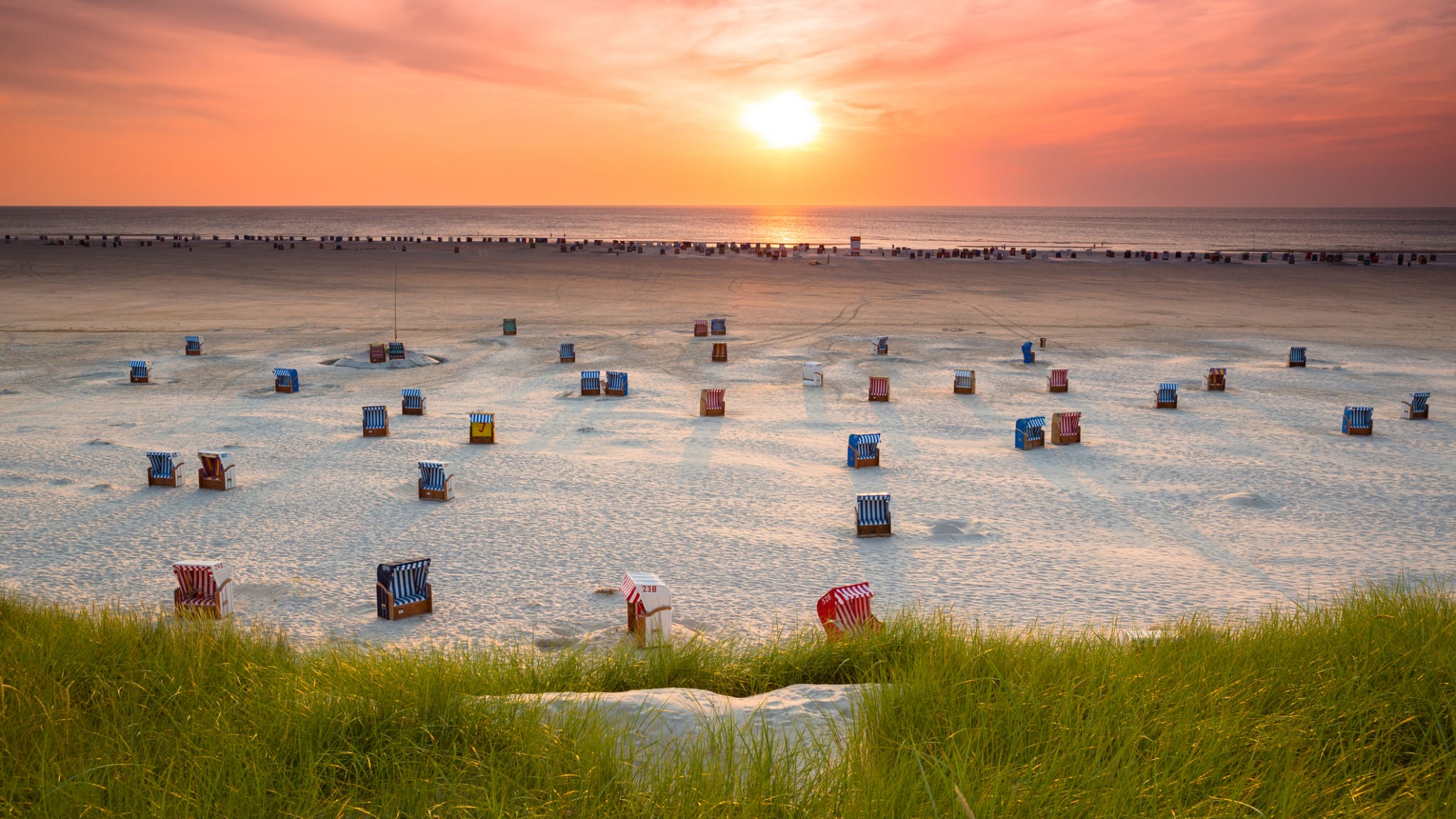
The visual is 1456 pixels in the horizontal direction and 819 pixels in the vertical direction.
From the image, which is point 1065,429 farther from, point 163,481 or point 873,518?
point 163,481

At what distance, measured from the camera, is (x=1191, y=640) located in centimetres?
775

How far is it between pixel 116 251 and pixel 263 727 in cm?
Answer: 10066

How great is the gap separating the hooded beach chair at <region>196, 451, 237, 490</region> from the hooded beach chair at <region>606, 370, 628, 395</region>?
1089 cm

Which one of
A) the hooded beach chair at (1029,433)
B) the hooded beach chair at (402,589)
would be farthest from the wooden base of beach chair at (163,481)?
the hooded beach chair at (1029,433)

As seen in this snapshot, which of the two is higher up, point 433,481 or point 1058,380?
point 1058,380

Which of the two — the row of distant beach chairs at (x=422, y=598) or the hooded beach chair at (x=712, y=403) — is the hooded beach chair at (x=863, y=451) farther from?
the row of distant beach chairs at (x=422, y=598)

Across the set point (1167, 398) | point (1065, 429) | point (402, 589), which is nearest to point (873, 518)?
point (402, 589)

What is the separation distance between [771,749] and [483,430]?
1593cm

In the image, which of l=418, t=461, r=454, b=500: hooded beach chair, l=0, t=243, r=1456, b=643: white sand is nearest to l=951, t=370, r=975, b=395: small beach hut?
l=0, t=243, r=1456, b=643: white sand

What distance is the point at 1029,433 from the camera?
2022 centimetres

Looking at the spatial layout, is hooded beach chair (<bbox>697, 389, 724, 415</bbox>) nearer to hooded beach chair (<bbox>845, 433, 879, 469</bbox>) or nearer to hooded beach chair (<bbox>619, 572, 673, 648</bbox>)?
hooded beach chair (<bbox>845, 433, 879, 469</bbox>)

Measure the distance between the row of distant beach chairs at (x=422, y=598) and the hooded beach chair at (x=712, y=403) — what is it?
1192cm

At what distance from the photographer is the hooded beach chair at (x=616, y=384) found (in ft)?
84.7

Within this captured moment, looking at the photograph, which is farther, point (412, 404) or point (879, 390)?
point (879, 390)
